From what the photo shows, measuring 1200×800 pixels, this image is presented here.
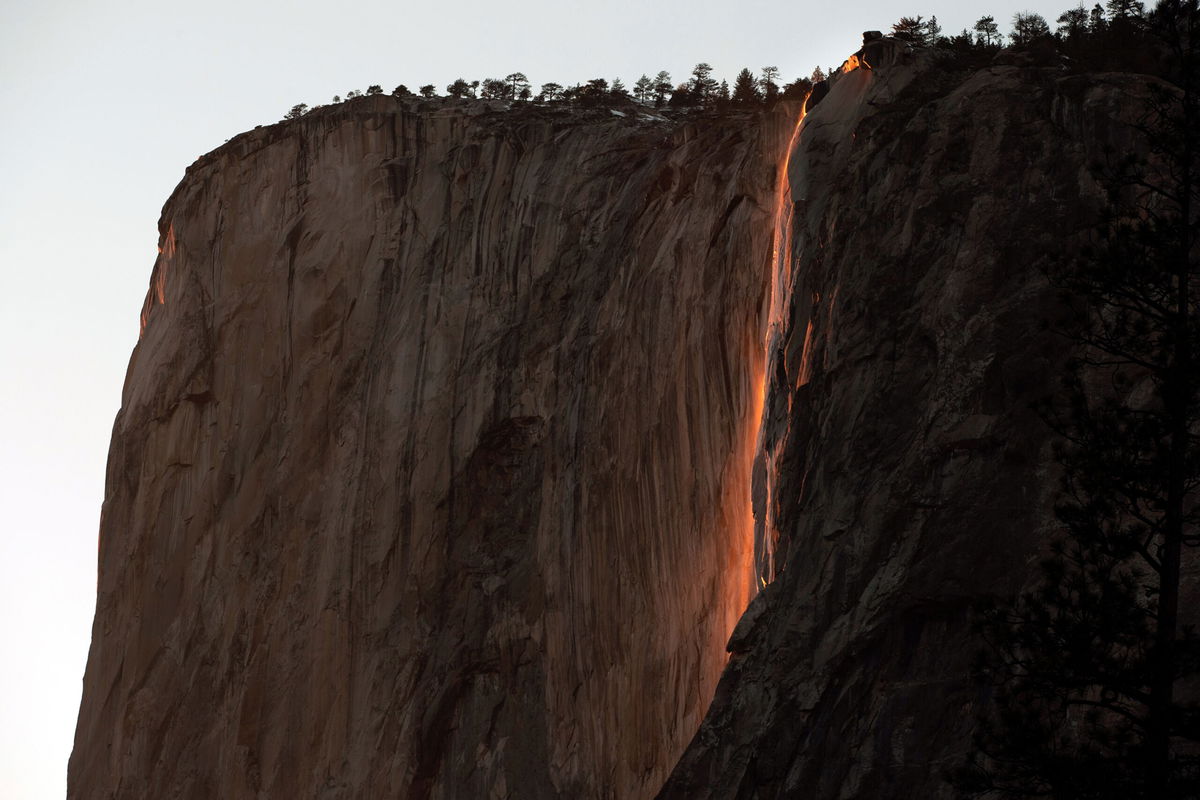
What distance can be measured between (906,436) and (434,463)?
47.7 feet

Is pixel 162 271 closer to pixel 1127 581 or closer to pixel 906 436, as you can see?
pixel 906 436

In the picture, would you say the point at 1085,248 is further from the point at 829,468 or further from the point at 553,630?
the point at 553,630

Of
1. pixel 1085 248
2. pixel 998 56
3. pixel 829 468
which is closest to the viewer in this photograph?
pixel 1085 248

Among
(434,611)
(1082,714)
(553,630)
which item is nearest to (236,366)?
(434,611)

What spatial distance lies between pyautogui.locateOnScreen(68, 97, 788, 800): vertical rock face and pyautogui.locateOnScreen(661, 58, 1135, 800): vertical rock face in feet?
17.4

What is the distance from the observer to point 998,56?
2966 centimetres

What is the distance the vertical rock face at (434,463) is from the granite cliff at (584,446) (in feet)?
0.30

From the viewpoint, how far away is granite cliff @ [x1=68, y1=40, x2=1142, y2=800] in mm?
24859

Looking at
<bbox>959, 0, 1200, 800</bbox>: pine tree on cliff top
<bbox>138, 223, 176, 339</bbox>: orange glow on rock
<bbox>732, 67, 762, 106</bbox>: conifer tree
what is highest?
<bbox>732, 67, 762, 106</bbox>: conifer tree

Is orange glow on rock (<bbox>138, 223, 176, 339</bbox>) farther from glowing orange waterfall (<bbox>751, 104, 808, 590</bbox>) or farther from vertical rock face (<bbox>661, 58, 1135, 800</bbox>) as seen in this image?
vertical rock face (<bbox>661, 58, 1135, 800</bbox>)

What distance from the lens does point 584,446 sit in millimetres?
34438

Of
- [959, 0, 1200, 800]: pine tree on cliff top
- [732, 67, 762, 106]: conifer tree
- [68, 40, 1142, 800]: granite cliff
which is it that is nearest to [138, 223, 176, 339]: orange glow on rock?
[68, 40, 1142, 800]: granite cliff

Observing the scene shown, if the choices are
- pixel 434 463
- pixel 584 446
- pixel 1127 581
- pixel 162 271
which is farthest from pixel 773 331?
pixel 162 271

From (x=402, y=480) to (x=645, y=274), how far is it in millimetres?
7606
